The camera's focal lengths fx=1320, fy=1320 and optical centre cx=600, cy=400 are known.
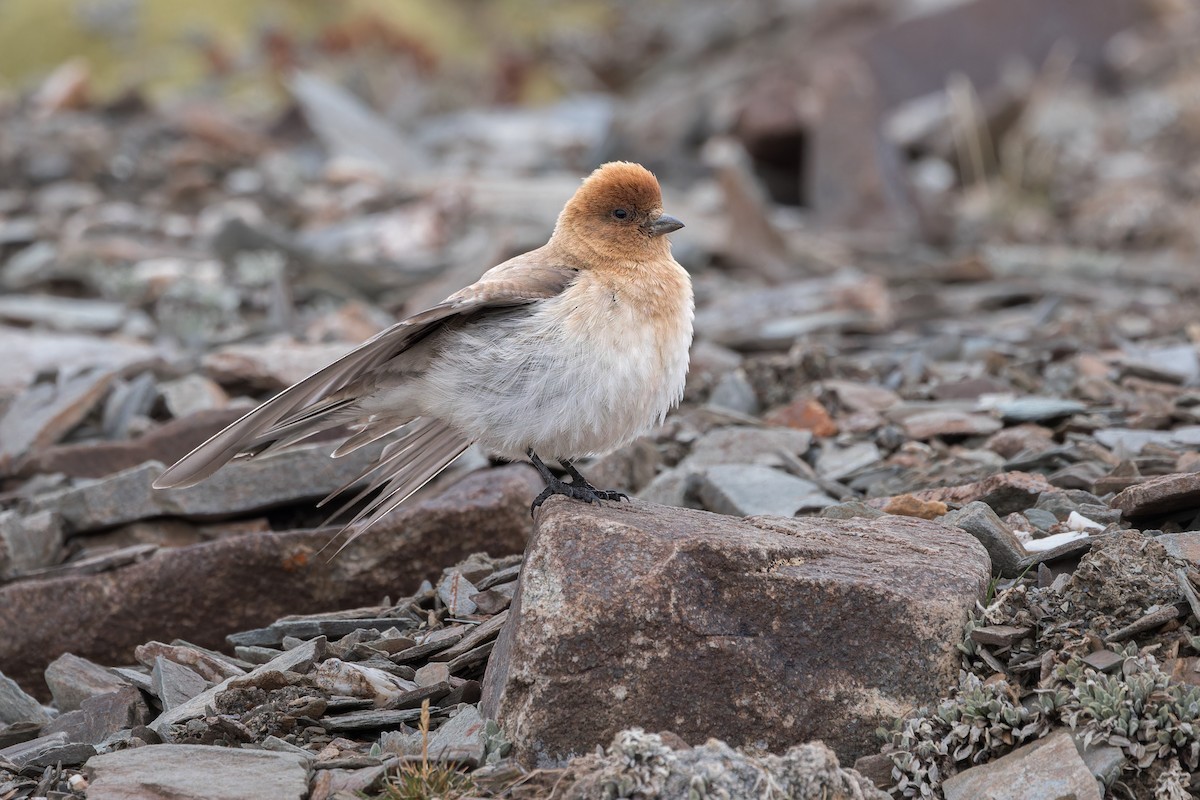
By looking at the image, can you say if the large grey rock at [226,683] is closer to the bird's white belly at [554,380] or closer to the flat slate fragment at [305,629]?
the flat slate fragment at [305,629]

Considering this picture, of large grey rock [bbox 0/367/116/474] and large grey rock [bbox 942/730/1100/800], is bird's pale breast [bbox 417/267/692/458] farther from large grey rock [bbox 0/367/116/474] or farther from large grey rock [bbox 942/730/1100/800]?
large grey rock [bbox 0/367/116/474]


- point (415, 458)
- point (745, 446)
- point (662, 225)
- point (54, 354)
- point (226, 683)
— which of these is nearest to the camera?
point (226, 683)

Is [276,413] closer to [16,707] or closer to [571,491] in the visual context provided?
[571,491]

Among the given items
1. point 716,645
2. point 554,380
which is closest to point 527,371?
point 554,380

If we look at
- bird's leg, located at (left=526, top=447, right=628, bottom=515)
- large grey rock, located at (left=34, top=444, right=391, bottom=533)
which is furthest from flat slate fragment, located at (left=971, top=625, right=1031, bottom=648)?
large grey rock, located at (left=34, top=444, right=391, bottom=533)

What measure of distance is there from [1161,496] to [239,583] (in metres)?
3.28

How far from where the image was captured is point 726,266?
10547 mm

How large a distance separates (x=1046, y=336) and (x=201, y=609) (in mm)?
5313

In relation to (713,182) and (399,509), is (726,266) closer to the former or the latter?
(713,182)

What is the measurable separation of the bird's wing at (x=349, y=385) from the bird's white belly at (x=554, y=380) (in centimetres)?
13

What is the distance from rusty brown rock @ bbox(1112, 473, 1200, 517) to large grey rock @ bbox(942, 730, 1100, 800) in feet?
3.66

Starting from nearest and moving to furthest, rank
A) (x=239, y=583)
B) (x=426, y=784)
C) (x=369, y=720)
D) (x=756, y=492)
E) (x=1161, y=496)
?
(x=426, y=784) < (x=369, y=720) < (x=1161, y=496) < (x=239, y=583) < (x=756, y=492)

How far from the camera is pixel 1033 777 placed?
10.9 ft

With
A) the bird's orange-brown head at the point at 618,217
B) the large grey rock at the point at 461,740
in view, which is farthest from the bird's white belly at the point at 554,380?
the large grey rock at the point at 461,740
